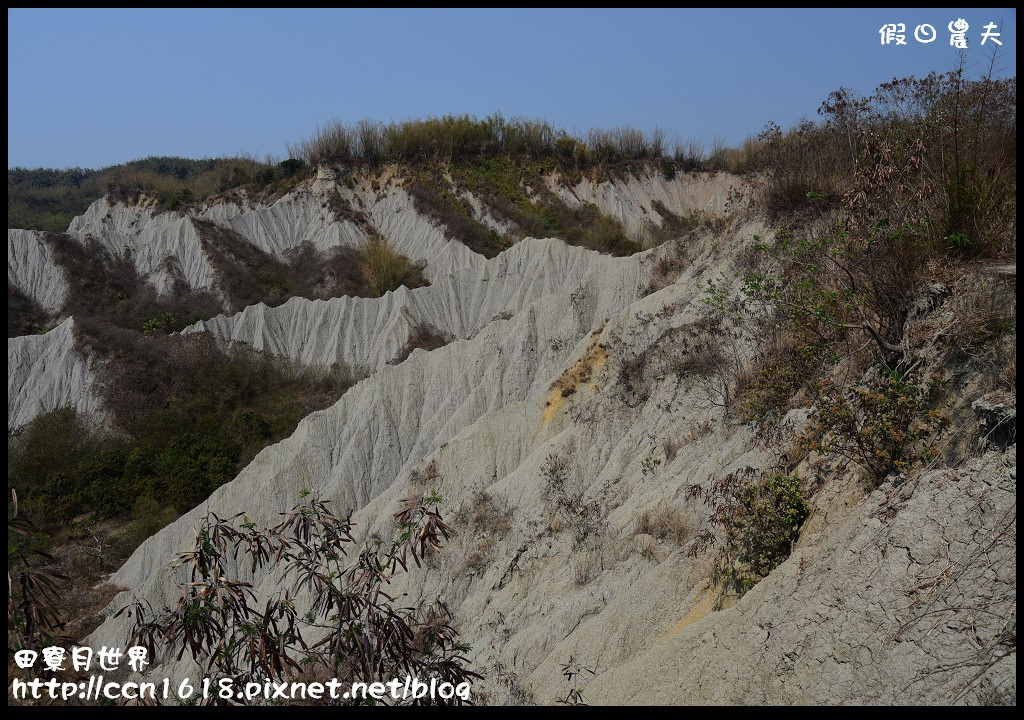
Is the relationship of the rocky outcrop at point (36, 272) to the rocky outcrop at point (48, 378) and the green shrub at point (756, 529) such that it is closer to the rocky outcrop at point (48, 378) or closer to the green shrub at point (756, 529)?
the rocky outcrop at point (48, 378)

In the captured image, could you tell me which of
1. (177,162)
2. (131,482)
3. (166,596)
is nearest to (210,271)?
(131,482)

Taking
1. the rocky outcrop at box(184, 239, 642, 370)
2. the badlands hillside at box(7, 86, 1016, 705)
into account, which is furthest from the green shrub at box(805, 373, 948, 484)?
the rocky outcrop at box(184, 239, 642, 370)

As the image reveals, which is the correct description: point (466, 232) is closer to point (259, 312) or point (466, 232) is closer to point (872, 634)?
point (259, 312)

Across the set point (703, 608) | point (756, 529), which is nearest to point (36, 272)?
point (703, 608)

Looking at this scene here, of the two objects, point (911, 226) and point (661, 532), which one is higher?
point (911, 226)

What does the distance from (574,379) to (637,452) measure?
4183 millimetres

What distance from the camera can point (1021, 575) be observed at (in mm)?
3666

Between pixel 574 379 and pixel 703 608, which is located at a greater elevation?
pixel 574 379

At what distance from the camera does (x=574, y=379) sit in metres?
14.2

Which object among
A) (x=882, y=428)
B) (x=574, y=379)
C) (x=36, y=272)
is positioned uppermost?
(x=36, y=272)

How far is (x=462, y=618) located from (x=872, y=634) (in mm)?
5899

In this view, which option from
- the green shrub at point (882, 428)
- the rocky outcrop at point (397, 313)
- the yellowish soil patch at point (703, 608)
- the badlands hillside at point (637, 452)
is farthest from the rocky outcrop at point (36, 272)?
the green shrub at point (882, 428)

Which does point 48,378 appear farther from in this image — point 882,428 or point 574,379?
point 882,428

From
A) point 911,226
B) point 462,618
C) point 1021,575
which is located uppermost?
point 911,226
